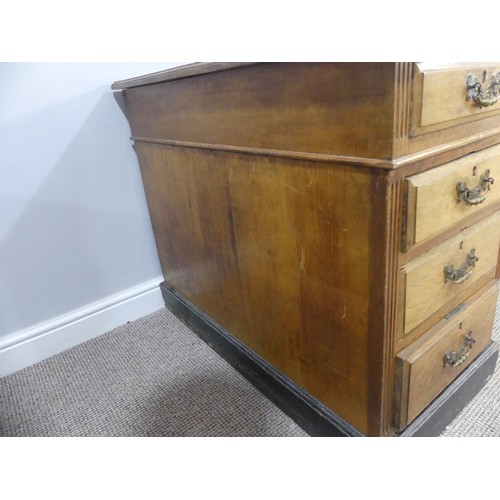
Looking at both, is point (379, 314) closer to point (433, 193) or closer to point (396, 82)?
point (433, 193)

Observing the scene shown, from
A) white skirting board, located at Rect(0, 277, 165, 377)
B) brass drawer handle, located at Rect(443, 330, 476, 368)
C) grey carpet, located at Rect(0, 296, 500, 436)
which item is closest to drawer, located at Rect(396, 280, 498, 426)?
brass drawer handle, located at Rect(443, 330, 476, 368)

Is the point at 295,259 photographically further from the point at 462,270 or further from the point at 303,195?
the point at 462,270

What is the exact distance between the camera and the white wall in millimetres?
1071

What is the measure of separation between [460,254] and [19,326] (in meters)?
1.16

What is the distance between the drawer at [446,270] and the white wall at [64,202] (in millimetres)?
941

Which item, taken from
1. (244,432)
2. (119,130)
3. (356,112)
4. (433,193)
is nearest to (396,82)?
(356,112)

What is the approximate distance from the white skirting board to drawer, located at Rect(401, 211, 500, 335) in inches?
37.7

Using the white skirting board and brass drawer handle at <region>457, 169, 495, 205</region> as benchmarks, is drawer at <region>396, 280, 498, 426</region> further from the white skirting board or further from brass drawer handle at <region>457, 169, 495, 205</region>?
the white skirting board

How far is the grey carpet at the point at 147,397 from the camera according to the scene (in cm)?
92

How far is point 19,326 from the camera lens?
117 centimetres

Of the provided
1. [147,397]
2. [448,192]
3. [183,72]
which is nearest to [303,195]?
[448,192]

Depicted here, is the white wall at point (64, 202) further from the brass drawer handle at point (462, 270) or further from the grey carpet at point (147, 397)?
the brass drawer handle at point (462, 270)

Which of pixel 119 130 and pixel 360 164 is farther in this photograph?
pixel 119 130

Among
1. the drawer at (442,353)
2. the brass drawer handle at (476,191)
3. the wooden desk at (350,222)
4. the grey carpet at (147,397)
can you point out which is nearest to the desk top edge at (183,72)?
the wooden desk at (350,222)
